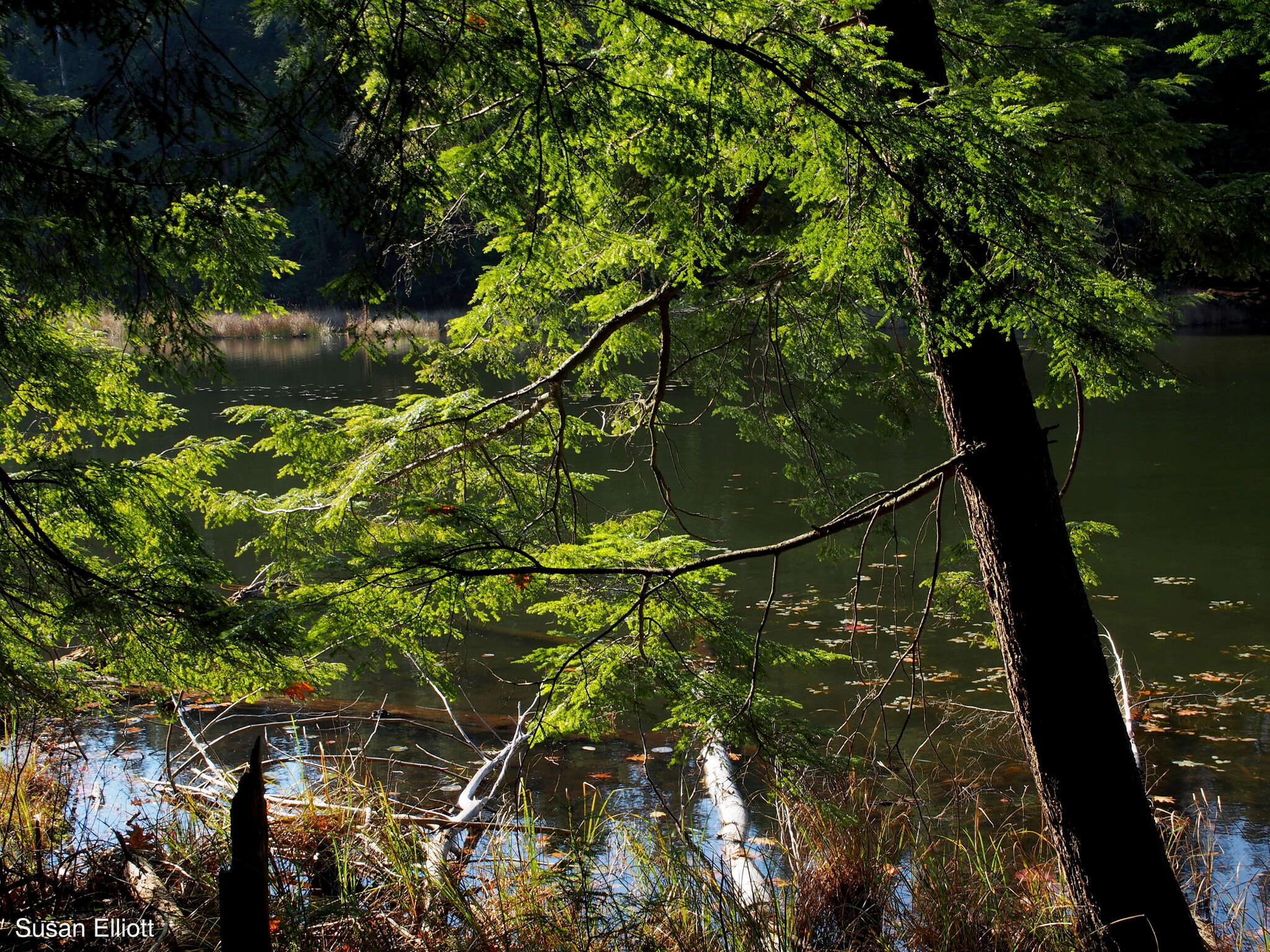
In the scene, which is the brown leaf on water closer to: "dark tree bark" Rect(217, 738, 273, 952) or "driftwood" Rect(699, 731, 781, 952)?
"dark tree bark" Rect(217, 738, 273, 952)

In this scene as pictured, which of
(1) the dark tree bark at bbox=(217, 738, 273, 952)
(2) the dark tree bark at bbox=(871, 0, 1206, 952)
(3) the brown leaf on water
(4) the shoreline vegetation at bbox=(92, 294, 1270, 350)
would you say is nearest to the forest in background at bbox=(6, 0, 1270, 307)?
(4) the shoreline vegetation at bbox=(92, 294, 1270, 350)

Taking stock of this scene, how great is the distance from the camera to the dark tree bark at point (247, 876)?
2.34 meters

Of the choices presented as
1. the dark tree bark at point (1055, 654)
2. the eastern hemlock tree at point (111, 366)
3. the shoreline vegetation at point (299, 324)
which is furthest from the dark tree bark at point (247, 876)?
the shoreline vegetation at point (299, 324)

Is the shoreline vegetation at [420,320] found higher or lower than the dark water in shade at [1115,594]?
higher

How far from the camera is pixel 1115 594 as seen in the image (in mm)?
9062

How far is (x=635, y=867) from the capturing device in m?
3.95

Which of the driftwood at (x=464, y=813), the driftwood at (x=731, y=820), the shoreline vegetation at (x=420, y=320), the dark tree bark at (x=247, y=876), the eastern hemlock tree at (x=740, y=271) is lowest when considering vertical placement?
the driftwood at (x=731, y=820)

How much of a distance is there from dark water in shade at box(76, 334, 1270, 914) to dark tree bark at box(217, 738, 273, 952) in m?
2.13

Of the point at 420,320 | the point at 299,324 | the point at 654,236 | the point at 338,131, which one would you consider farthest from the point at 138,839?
the point at 299,324

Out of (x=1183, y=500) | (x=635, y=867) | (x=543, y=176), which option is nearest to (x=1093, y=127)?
(x=543, y=176)

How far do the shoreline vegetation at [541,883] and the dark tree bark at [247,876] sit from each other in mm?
753

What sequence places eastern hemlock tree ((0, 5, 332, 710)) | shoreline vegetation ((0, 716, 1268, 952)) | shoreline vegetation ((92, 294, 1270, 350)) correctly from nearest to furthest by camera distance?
1. eastern hemlock tree ((0, 5, 332, 710))
2. shoreline vegetation ((0, 716, 1268, 952))
3. shoreline vegetation ((92, 294, 1270, 350))

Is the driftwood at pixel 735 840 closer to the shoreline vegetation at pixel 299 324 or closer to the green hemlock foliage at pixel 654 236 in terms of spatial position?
the green hemlock foliage at pixel 654 236

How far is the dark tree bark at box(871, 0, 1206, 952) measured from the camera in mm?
3311
